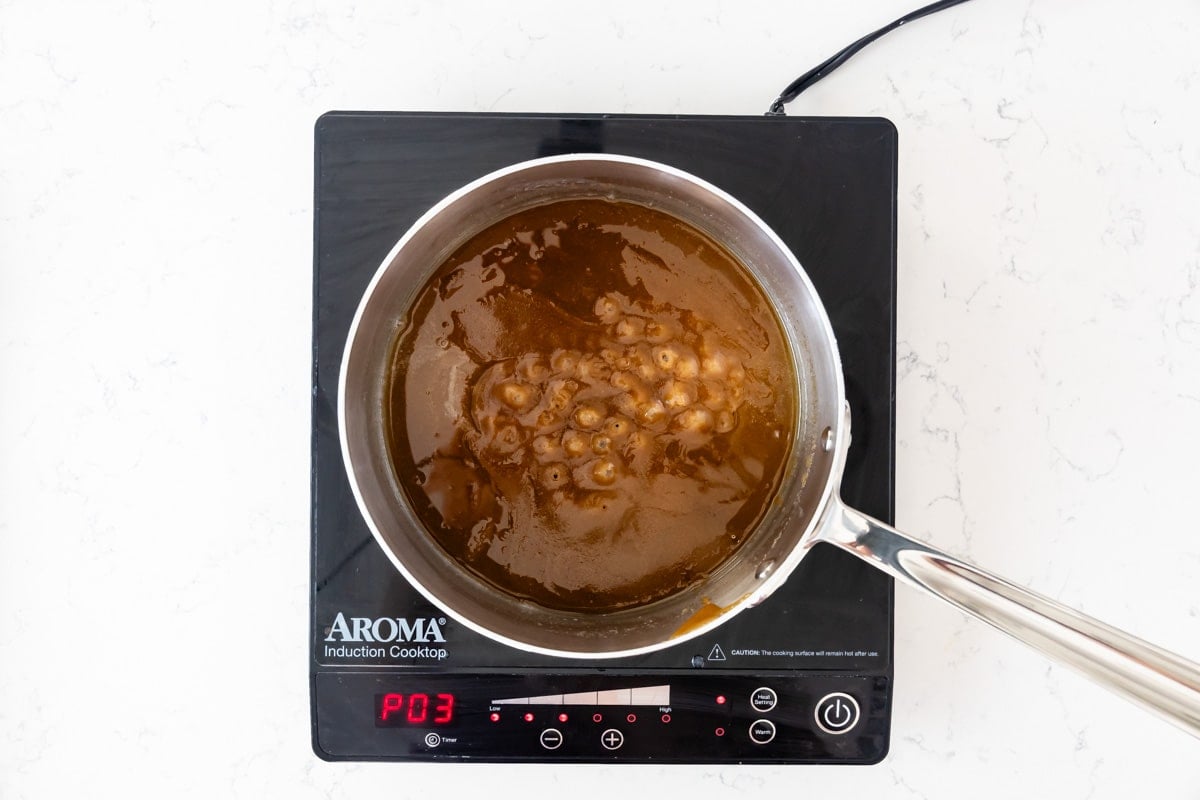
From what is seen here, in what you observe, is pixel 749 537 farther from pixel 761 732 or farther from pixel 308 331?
pixel 308 331

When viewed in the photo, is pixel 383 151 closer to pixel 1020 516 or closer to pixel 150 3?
pixel 150 3

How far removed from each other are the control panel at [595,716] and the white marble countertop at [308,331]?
0.45 feet

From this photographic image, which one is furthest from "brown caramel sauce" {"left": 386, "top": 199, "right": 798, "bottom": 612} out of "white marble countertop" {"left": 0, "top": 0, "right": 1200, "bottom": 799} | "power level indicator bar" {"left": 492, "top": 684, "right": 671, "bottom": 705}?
"white marble countertop" {"left": 0, "top": 0, "right": 1200, "bottom": 799}

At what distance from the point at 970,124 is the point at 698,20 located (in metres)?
0.33

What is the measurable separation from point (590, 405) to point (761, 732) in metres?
0.37

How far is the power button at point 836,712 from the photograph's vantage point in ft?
2.84

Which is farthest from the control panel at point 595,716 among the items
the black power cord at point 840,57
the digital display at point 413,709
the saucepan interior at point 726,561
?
the black power cord at point 840,57

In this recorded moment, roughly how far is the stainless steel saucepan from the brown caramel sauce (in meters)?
0.01

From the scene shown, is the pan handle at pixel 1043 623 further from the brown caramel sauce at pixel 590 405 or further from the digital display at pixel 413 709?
the digital display at pixel 413 709

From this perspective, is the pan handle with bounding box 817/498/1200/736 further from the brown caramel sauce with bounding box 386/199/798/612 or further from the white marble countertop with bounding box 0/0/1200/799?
the white marble countertop with bounding box 0/0/1200/799

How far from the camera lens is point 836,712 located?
2.85ft

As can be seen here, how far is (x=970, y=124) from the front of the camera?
98 cm

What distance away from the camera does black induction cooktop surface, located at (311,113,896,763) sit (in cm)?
85

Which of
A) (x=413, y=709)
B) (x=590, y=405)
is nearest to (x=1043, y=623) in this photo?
(x=590, y=405)
